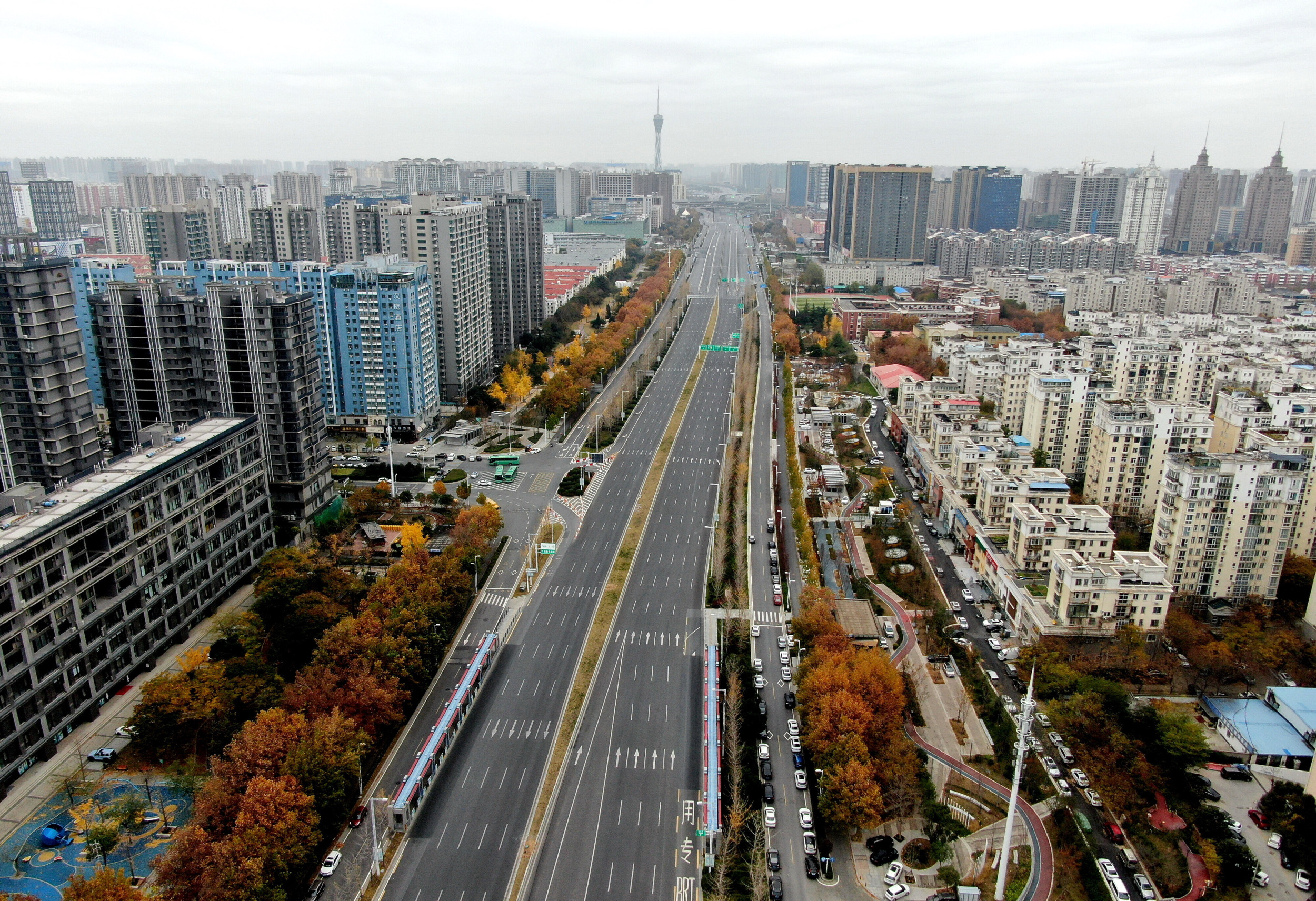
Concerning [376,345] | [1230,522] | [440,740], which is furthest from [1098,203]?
[440,740]

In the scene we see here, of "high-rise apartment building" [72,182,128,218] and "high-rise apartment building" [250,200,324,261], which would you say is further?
"high-rise apartment building" [72,182,128,218]

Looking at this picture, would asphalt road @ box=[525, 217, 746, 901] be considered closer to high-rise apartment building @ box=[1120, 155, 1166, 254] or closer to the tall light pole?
the tall light pole

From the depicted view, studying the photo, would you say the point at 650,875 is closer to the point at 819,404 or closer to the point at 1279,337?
the point at 819,404

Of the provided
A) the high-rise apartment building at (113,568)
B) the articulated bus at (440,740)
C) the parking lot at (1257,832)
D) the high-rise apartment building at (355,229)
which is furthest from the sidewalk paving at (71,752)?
the high-rise apartment building at (355,229)

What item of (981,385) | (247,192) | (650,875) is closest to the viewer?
(650,875)

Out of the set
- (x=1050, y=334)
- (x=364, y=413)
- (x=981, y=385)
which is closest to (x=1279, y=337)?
(x=1050, y=334)

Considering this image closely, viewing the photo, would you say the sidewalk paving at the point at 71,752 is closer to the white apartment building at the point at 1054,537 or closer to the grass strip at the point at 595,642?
the grass strip at the point at 595,642

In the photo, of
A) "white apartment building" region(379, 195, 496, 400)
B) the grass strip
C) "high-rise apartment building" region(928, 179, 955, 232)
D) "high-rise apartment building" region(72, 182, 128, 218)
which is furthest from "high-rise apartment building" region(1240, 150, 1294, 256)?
"high-rise apartment building" region(72, 182, 128, 218)
